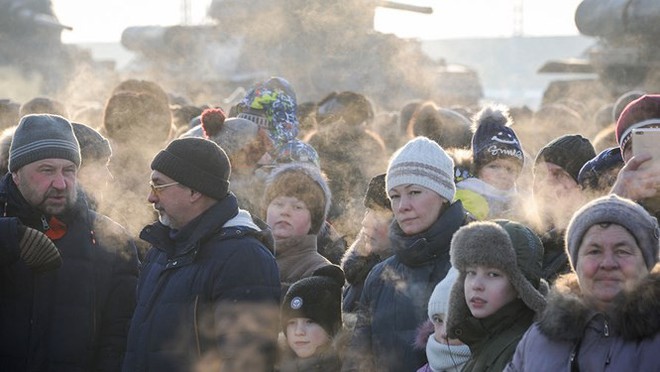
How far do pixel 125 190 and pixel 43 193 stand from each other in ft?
6.26

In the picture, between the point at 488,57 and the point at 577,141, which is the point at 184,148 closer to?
the point at 577,141

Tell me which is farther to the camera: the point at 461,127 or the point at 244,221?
the point at 461,127

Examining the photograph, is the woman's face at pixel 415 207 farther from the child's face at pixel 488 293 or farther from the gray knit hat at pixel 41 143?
the gray knit hat at pixel 41 143

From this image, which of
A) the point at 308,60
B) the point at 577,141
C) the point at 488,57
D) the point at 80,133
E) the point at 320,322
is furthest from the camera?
the point at 488,57

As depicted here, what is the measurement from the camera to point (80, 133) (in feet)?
22.6

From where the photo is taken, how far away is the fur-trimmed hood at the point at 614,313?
390 centimetres

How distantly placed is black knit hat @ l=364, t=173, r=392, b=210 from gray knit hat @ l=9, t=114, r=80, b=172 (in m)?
1.30

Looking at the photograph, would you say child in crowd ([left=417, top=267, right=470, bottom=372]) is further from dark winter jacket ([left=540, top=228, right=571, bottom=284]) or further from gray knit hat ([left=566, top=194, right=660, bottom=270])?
gray knit hat ([left=566, top=194, right=660, bottom=270])

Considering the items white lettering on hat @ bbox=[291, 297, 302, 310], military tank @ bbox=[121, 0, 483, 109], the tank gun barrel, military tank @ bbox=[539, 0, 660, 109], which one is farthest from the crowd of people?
the tank gun barrel

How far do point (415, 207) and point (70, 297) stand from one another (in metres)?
1.47

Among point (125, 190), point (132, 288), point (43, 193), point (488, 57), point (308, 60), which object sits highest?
point (43, 193)

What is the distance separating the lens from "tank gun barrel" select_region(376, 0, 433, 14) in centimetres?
2416

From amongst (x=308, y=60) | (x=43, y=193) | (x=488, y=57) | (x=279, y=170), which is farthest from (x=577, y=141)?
(x=488, y=57)

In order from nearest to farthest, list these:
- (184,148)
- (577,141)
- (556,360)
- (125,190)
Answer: (556,360), (184,148), (577,141), (125,190)
